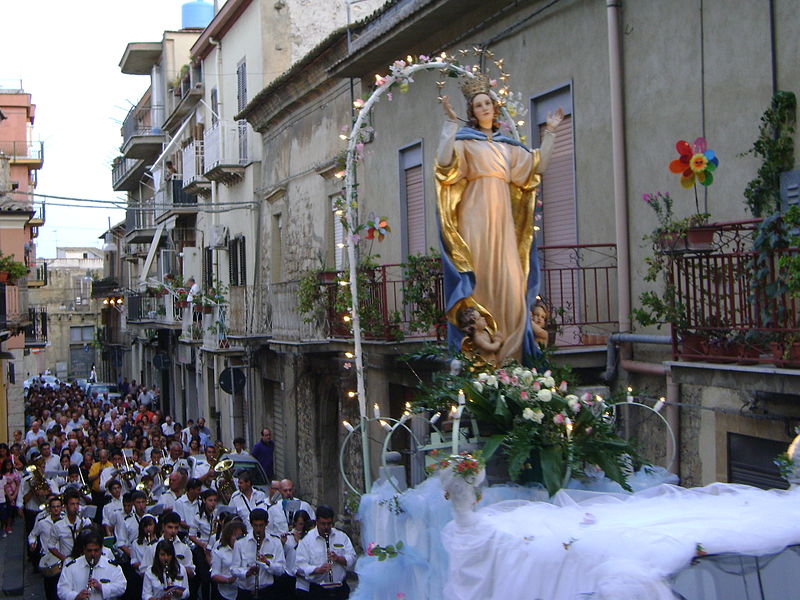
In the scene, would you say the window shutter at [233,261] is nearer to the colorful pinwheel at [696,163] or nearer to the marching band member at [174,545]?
the marching band member at [174,545]

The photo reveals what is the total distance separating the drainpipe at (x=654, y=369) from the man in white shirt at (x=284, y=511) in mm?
3786

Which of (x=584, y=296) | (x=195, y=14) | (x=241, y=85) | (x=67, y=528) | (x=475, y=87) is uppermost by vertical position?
(x=195, y=14)

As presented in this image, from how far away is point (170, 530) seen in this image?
11.9 meters

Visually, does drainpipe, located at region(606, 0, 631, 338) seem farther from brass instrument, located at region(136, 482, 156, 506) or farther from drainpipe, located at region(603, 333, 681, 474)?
brass instrument, located at region(136, 482, 156, 506)

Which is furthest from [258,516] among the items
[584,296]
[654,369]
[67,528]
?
[654,369]

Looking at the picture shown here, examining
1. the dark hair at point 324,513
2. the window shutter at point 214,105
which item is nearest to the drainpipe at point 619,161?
the dark hair at point 324,513

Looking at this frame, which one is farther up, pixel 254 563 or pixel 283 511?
pixel 283 511

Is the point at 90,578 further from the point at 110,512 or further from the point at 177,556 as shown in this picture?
the point at 110,512

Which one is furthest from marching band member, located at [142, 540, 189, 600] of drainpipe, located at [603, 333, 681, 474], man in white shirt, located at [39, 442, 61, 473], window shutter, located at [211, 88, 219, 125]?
window shutter, located at [211, 88, 219, 125]

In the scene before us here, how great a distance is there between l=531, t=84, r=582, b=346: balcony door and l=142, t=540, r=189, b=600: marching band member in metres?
4.49

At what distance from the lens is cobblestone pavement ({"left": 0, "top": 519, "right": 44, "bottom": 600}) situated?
14.5m

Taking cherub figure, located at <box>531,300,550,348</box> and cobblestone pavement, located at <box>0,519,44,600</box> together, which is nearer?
cherub figure, located at <box>531,300,550,348</box>

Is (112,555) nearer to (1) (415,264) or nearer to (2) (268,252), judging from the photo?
(1) (415,264)

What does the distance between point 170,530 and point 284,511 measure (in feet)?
5.84
